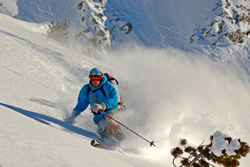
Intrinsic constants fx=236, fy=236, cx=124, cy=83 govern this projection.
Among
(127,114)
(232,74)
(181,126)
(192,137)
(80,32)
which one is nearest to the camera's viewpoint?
(127,114)

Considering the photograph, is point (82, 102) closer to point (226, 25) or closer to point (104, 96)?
point (104, 96)

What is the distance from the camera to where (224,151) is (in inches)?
94.0

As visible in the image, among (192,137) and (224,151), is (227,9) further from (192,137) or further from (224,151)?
(224,151)

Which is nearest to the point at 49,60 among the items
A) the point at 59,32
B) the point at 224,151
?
the point at 224,151

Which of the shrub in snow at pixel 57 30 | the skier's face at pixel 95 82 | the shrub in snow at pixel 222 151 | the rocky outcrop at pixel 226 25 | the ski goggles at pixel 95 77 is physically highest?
the rocky outcrop at pixel 226 25

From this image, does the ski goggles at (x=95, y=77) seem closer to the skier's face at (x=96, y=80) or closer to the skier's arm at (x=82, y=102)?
the skier's face at (x=96, y=80)

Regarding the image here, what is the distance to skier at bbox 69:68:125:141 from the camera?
5.32m

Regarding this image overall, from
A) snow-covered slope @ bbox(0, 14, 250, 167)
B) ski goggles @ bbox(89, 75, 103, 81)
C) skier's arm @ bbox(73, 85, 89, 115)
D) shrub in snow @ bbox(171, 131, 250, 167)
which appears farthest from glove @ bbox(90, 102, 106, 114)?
shrub in snow @ bbox(171, 131, 250, 167)

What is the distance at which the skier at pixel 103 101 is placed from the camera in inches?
210

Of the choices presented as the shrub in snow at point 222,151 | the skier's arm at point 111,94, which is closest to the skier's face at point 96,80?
the skier's arm at point 111,94

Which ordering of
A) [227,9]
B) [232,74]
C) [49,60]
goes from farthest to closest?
[227,9] < [232,74] < [49,60]

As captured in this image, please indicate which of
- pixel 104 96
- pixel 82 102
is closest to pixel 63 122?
pixel 82 102

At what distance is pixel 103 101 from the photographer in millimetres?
5629

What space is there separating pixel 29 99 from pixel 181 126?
4.72 m
